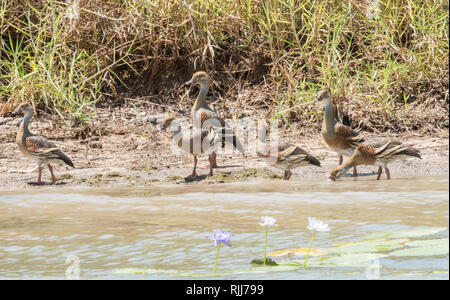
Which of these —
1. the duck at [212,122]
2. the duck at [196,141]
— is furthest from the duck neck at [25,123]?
the duck at [212,122]

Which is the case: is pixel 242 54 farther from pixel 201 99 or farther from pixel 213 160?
pixel 213 160

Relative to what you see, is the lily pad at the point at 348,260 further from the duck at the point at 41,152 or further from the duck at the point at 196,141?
the duck at the point at 41,152

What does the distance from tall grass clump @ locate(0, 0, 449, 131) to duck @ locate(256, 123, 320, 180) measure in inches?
62.0

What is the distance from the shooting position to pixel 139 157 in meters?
8.21

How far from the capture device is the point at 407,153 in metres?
7.18

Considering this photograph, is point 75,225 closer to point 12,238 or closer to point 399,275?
point 12,238

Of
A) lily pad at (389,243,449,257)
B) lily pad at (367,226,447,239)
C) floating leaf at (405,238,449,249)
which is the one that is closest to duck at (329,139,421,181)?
lily pad at (367,226,447,239)

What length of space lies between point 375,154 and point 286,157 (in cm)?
89

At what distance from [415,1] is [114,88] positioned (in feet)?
14.0

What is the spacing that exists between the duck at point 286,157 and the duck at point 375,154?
33cm

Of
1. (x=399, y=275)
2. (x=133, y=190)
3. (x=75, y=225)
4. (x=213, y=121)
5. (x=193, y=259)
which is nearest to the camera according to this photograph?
(x=399, y=275)

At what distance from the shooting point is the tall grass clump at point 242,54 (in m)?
9.10

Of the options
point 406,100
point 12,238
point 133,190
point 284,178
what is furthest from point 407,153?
point 12,238

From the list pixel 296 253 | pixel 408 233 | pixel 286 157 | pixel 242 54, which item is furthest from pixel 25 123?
pixel 408 233
